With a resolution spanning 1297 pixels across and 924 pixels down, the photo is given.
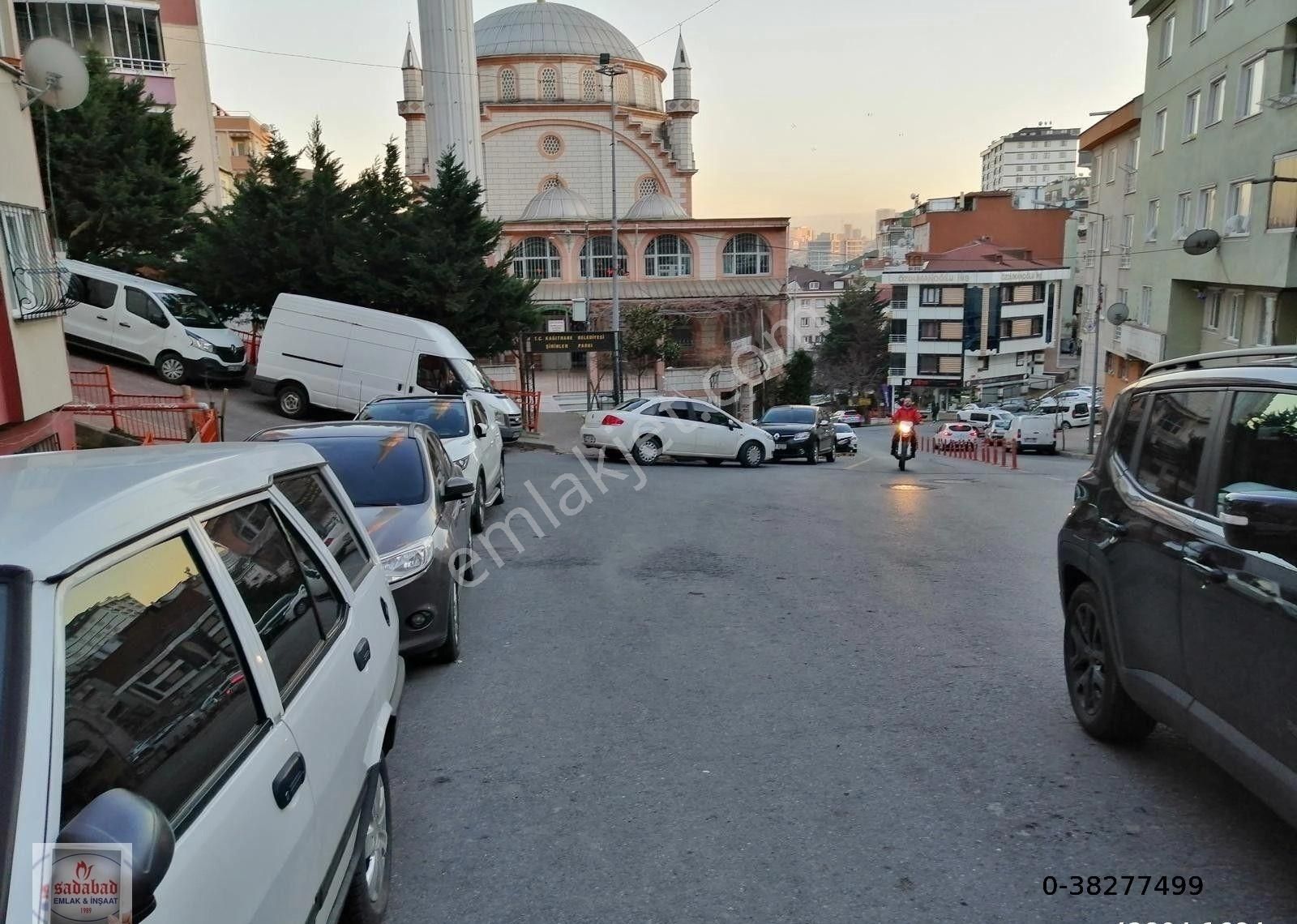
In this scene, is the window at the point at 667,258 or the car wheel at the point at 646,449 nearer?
the car wheel at the point at 646,449

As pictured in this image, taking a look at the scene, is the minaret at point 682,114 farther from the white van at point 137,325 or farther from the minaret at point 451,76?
the white van at point 137,325

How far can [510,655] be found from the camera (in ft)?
21.3

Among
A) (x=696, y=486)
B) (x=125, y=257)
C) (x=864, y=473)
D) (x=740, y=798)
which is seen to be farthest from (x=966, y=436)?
(x=740, y=798)

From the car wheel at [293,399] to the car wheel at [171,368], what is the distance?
208 centimetres

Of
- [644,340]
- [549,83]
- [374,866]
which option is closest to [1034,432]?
[644,340]

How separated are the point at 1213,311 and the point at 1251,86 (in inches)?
279

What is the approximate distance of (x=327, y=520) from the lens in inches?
149

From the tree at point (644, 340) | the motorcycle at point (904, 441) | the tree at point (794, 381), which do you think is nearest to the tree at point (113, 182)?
the motorcycle at point (904, 441)

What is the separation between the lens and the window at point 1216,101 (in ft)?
82.2

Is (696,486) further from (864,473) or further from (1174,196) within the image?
(1174,196)

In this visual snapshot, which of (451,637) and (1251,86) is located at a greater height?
(1251,86)

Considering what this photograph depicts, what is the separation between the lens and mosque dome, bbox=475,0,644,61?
61.0 meters

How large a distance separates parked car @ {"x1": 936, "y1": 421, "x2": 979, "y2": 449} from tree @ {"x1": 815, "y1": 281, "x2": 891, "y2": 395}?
37.4 meters

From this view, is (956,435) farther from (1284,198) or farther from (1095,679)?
(1095,679)
